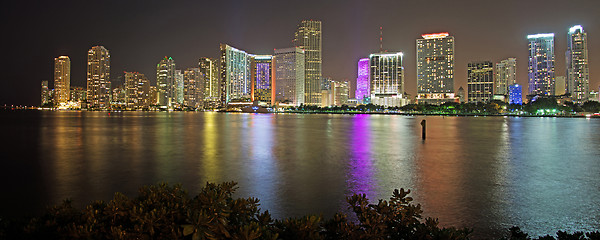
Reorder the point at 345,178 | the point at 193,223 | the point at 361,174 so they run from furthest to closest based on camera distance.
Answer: the point at 361,174
the point at 345,178
the point at 193,223

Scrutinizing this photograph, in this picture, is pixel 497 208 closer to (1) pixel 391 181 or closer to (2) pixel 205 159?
(1) pixel 391 181

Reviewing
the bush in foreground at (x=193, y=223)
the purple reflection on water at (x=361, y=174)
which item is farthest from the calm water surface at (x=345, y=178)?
the bush in foreground at (x=193, y=223)

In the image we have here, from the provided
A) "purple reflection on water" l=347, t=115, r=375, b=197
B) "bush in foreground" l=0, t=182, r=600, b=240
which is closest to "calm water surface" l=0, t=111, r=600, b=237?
"purple reflection on water" l=347, t=115, r=375, b=197

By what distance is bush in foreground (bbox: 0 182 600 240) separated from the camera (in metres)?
3.84

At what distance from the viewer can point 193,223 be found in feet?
12.3

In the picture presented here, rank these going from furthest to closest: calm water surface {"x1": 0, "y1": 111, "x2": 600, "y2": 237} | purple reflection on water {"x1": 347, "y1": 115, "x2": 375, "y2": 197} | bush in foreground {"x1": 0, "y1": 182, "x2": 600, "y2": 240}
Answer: purple reflection on water {"x1": 347, "y1": 115, "x2": 375, "y2": 197}
calm water surface {"x1": 0, "y1": 111, "x2": 600, "y2": 237}
bush in foreground {"x1": 0, "y1": 182, "x2": 600, "y2": 240}

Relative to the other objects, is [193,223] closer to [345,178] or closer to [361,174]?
[345,178]

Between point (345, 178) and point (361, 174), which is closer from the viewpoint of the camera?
point (345, 178)

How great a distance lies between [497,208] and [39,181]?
17410 millimetres

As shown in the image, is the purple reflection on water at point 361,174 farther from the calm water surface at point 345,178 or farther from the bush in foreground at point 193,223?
the bush in foreground at point 193,223

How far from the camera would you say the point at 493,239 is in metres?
8.16

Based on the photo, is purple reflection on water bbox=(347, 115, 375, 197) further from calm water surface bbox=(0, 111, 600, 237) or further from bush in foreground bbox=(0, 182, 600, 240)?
bush in foreground bbox=(0, 182, 600, 240)

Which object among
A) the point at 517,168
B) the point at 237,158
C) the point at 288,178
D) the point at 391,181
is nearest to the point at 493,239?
the point at 391,181

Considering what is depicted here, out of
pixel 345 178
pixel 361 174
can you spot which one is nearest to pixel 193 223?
pixel 345 178
